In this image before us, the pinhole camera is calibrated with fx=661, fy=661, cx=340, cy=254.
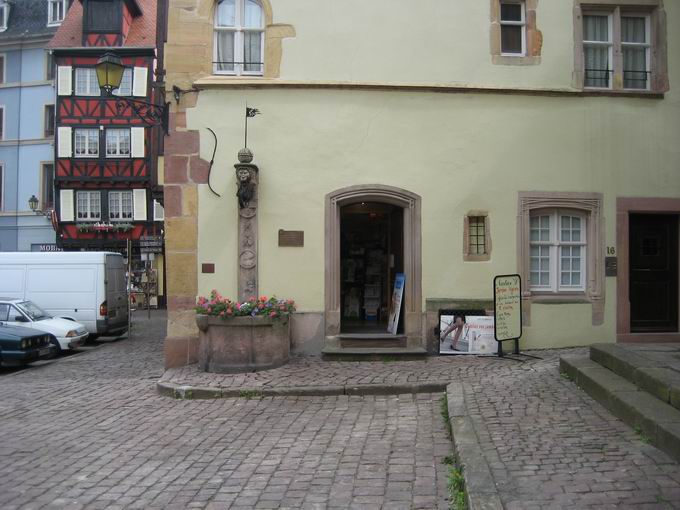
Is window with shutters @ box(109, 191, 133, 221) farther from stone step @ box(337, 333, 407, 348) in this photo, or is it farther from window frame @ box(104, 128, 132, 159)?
stone step @ box(337, 333, 407, 348)

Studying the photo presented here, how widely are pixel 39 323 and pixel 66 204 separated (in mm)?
20303

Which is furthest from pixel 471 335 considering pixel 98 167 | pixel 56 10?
pixel 56 10

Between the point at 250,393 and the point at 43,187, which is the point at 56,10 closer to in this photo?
the point at 43,187

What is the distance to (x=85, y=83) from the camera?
111ft

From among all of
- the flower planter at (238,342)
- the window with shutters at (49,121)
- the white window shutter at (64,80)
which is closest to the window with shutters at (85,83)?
the white window shutter at (64,80)

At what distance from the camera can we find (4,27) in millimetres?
37344

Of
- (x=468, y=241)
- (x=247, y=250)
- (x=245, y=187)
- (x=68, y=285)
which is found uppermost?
(x=245, y=187)

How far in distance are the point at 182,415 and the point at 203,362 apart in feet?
6.70

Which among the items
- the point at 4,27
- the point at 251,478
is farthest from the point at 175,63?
the point at 4,27

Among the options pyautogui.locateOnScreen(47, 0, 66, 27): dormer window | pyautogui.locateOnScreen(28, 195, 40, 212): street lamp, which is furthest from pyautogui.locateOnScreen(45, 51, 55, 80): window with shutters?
pyautogui.locateOnScreen(28, 195, 40, 212): street lamp

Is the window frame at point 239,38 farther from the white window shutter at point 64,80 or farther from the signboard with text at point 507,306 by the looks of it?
the white window shutter at point 64,80

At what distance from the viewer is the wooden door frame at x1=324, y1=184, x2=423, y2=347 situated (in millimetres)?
10625

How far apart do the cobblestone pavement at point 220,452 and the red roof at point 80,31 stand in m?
28.5

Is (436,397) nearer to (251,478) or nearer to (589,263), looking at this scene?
(251,478)
